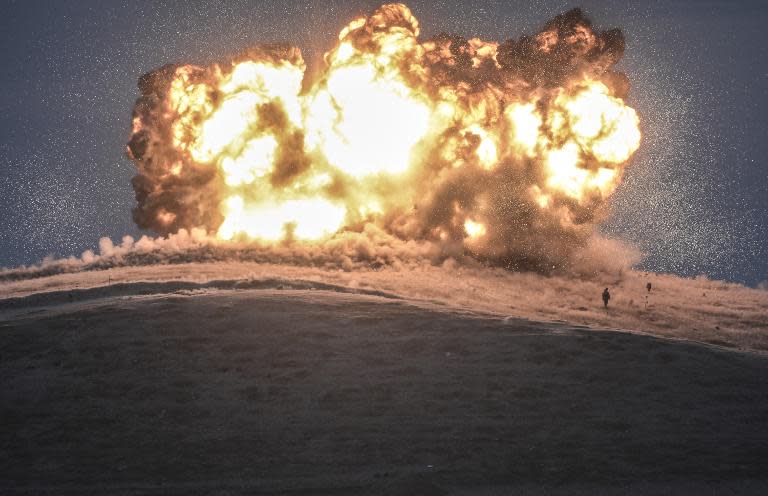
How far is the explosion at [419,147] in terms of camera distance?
69312mm

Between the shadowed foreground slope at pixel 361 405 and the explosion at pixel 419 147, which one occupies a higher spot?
the explosion at pixel 419 147

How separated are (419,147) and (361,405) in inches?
1907

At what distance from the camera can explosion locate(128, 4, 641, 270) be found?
69312 millimetres

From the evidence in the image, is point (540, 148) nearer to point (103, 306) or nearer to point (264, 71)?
point (264, 71)

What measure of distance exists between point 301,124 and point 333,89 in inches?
170

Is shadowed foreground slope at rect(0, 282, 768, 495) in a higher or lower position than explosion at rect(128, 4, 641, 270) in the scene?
lower

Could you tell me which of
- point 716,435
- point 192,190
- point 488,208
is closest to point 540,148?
point 488,208

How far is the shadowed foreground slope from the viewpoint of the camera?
1994 centimetres

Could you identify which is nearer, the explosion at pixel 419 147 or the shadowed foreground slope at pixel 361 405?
the shadowed foreground slope at pixel 361 405

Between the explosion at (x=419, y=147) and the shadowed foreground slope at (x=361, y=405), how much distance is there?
36.2 meters

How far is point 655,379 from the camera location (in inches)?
1061

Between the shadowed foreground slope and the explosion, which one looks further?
the explosion

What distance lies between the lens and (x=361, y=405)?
2420 cm

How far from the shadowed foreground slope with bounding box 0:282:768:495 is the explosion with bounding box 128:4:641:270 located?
3616 cm
